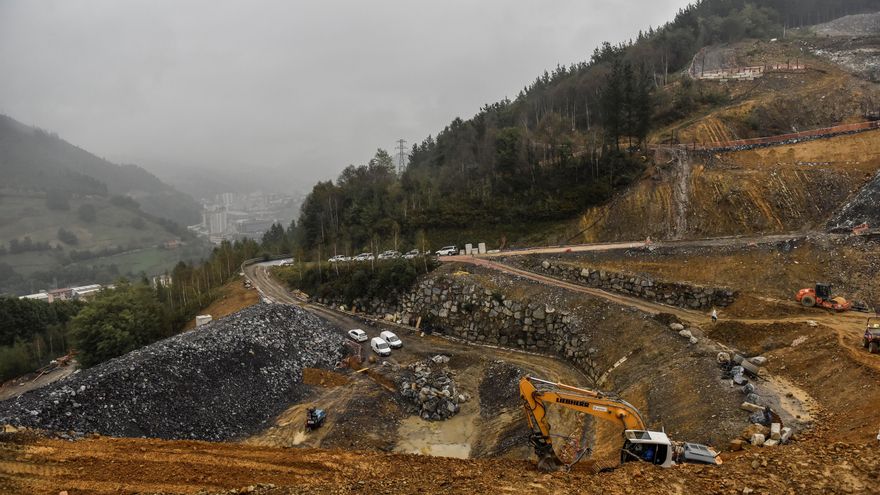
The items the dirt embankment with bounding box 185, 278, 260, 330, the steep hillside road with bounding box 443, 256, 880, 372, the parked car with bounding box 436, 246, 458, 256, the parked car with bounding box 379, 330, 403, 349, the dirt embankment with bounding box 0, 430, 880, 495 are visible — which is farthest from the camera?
the parked car with bounding box 436, 246, 458, 256

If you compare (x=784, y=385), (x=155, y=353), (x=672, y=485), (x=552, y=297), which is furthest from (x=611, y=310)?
(x=155, y=353)

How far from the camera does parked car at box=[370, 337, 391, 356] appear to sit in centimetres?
2807

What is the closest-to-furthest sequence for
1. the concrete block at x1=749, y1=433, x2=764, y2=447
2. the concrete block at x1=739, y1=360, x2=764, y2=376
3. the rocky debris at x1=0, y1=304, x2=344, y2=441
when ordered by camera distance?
the concrete block at x1=749, y1=433, x2=764, y2=447, the rocky debris at x1=0, y1=304, x2=344, y2=441, the concrete block at x1=739, y1=360, x2=764, y2=376

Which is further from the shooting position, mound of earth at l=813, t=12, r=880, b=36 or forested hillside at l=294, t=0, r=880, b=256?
mound of earth at l=813, t=12, r=880, b=36

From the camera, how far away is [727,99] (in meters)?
47.2

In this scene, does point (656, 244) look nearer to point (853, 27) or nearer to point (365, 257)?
point (365, 257)

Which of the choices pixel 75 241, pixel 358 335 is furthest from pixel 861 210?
pixel 75 241

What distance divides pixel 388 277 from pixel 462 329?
7604 mm

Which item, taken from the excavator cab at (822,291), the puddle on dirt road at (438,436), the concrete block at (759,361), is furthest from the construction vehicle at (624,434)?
the excavator cab at (822,291)

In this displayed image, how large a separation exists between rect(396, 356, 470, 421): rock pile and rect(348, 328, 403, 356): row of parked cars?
3.01 meters

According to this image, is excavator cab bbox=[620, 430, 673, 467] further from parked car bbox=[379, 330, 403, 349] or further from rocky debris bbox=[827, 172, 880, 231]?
rocky debris bbox=[827, 172, 880, 231]

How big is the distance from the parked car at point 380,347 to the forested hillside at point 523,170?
1499cm

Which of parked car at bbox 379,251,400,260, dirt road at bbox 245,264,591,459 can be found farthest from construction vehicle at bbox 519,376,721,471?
parked car at bbox 379,251,400,260

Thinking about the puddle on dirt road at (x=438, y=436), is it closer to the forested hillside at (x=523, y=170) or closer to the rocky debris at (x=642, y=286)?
the rocky debris at (x=642, y=286)
